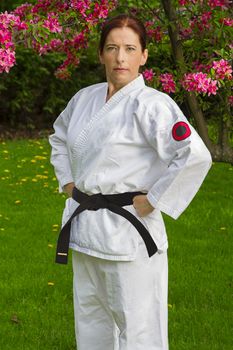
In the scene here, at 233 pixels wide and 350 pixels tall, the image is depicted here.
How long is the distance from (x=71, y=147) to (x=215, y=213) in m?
4.40

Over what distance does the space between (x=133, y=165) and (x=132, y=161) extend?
2cm

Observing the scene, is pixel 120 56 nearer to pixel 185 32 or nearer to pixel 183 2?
pixel 183 2

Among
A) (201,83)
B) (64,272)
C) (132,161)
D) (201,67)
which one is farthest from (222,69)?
(64,272)

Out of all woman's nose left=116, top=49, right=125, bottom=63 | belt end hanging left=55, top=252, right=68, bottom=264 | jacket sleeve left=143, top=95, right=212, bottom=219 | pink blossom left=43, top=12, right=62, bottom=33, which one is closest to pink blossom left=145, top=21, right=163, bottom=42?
pink blossom left=43, top=12, right=62, bottom=33

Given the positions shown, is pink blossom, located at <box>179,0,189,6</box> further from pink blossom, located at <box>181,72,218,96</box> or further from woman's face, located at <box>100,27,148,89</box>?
woman's face, located at <box>100,27,148,89</box>

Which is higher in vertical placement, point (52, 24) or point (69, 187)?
point (52, 24)

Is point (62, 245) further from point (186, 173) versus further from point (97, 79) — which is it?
→ point (97, 79)

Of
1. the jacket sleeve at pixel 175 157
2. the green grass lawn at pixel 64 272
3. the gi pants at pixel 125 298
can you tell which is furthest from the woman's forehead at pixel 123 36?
the green grass lawn at pixel 64 272

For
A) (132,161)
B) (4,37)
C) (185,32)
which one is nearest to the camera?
(132,161)

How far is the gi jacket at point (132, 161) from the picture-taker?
9.55 feet

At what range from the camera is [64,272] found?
5.71 meters

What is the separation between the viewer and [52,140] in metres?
3.53

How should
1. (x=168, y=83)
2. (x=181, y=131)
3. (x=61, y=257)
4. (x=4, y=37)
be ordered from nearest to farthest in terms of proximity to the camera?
(x=181, y=131) < (x=61, y=257) < (x=4, y=37) < (x=168, y=83)

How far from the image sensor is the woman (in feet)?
9.68
